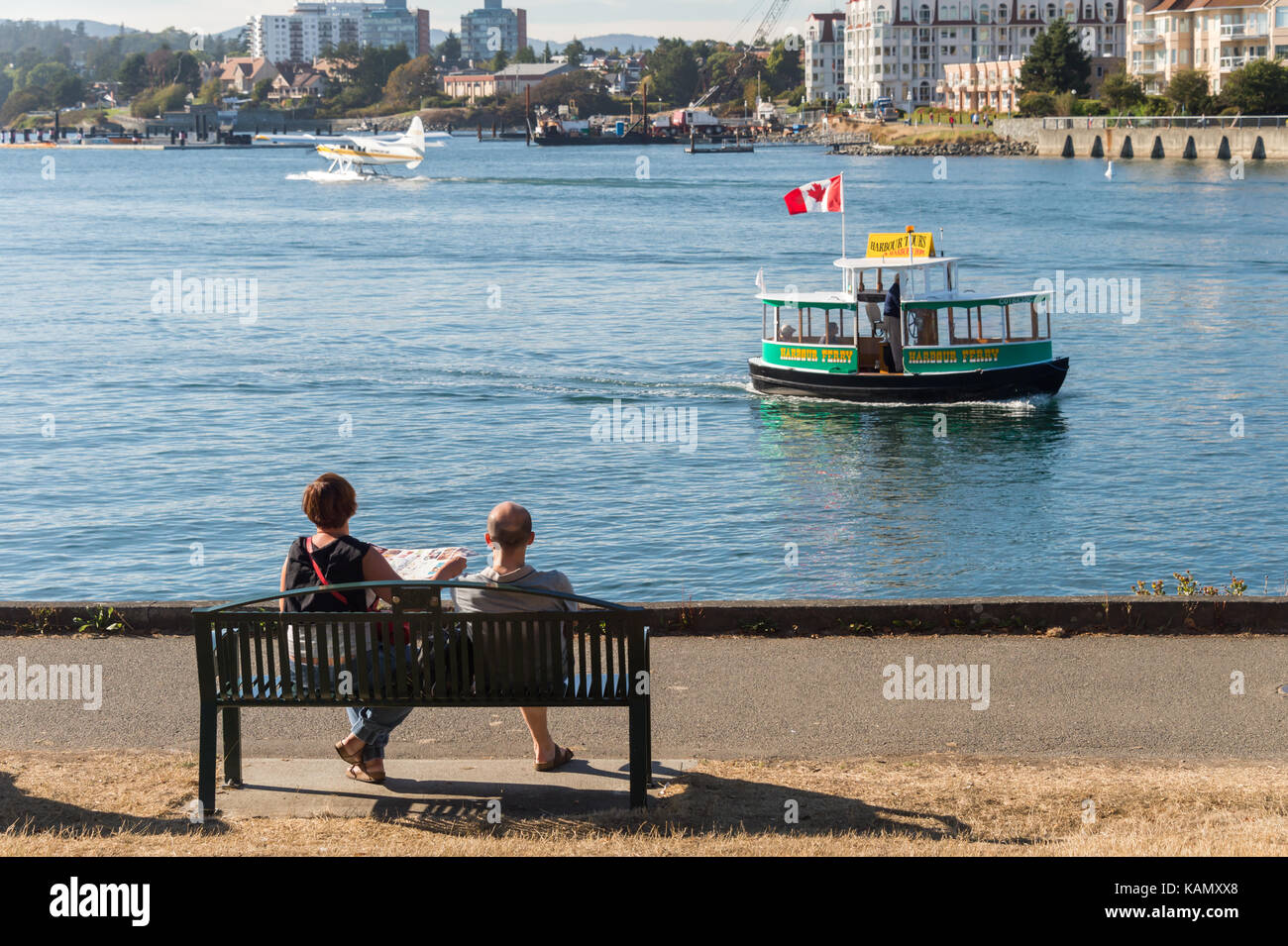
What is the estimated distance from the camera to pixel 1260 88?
436 feet

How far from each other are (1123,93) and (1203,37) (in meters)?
9.17

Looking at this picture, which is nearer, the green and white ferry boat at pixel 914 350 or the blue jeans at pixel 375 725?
the blue jeans at pixel 375 725

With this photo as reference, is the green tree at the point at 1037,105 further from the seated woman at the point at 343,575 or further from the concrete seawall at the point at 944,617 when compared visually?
the seated woman at the point at 343,575

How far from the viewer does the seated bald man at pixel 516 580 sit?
7.94 m

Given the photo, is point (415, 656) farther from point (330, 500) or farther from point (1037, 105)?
point (1037, 105)

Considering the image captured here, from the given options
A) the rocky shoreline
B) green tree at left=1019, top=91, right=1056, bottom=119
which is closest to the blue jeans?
the rocky shoreline

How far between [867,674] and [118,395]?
32874mm

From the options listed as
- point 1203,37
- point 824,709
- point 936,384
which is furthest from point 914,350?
point 1203,37

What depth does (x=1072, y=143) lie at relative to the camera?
520ft

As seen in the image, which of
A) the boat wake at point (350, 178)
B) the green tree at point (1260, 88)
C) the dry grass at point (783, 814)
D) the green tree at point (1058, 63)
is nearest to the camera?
the dry grass at point (783, 814)

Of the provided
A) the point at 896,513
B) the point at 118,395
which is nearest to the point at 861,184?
the point at 118,395

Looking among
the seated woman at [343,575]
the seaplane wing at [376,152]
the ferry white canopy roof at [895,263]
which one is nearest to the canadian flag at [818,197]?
the ferry white canopy roof at [895,263]

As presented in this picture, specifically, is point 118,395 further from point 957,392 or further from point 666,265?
point 666,265

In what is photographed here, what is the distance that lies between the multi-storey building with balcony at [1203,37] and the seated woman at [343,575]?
15186 centimetres
